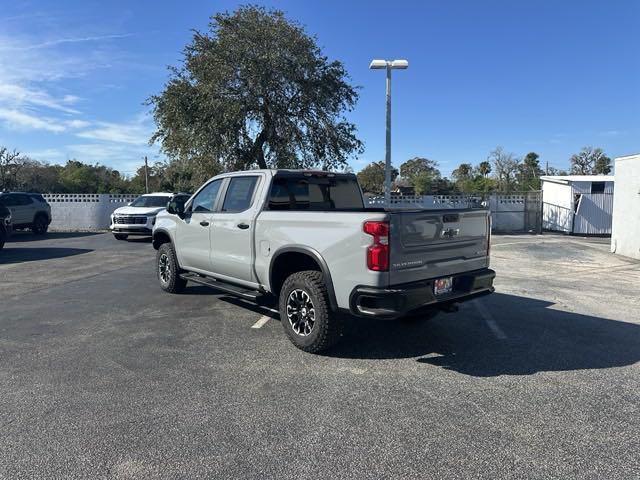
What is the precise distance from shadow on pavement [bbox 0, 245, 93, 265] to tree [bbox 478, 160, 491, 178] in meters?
67.1

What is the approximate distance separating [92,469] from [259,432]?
3.62 ft

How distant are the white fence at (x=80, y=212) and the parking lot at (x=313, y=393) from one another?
57.5 feet

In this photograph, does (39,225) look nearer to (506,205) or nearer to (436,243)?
(436,243)

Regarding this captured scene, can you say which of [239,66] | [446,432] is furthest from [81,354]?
Result: [239,66]

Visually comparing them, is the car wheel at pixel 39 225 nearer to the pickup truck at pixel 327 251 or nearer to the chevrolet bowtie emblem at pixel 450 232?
the pickup truck at pixel 327 251

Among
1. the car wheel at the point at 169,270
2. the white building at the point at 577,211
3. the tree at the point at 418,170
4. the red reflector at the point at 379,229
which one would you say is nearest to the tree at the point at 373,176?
the tree at the point at 418,170

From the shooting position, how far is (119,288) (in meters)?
8.95

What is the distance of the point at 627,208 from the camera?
14.5 m

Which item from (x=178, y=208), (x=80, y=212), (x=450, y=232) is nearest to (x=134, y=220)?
(x=80, y=212)

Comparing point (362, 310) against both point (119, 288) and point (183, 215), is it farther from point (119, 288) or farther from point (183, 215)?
point (119, 288)

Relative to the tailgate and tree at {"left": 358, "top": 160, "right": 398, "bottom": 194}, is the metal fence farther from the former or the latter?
tree at {"left": 358, "top": 160, "right": 398, "bottom": 194}

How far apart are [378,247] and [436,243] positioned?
84 centimetres

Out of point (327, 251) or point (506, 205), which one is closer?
point (327, 251)

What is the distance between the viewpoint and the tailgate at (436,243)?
4527 mm
